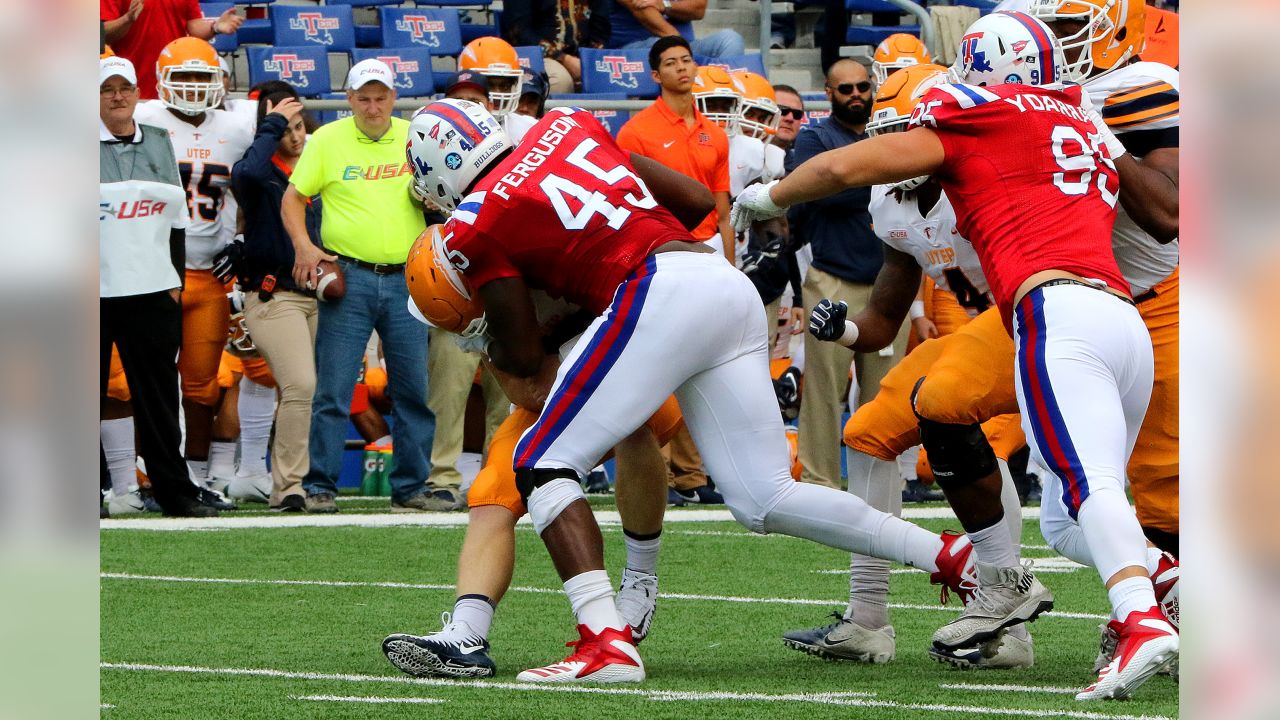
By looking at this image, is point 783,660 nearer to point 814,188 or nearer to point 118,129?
point 814,188

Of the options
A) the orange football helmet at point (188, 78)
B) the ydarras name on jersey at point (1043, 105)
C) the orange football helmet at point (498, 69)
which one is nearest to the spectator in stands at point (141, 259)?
the orange football helmet at point (188, 78)

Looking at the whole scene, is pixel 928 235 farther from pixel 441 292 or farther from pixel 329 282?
pixel 329 282

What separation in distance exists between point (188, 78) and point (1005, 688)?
6.13 m

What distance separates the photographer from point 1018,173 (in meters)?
3.67

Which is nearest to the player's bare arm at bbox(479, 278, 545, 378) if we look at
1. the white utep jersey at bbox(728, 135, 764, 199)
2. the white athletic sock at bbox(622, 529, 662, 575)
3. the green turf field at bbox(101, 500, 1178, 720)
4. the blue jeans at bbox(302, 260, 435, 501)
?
the white athletic sock at bbox(622, 529, 662, 575)

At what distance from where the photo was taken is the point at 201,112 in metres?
8.52

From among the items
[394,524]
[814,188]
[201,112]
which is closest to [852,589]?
[814,188]

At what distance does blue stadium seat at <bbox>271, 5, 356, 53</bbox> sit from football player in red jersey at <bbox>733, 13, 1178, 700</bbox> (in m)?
8.24

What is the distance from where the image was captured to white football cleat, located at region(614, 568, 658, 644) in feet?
14.2

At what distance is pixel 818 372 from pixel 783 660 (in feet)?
13.6

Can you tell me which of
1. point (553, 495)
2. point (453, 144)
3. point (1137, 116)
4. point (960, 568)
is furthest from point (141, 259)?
point (1137, 116)

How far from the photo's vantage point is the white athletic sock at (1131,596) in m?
Result: 3.14

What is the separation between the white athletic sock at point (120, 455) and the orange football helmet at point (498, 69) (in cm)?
254
